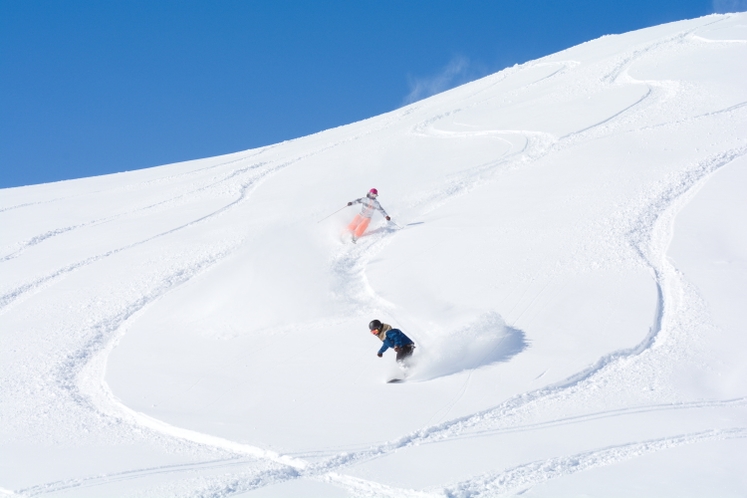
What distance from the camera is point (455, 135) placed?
2372 centimetres

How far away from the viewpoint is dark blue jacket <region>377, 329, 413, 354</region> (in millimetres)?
10070

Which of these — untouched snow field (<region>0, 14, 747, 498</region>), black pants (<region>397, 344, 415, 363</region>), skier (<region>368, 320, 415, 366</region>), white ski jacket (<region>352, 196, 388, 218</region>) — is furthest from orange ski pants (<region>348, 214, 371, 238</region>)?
black pants (<region>397, 344, 415, 363</region>)

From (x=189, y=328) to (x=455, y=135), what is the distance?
1355 cm

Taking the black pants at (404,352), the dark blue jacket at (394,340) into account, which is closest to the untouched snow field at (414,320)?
the black pants at (404,352)

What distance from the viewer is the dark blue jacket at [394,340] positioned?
33.0 ft

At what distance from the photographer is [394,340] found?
33.1ft

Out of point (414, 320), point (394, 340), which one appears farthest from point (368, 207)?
point (394, 340)

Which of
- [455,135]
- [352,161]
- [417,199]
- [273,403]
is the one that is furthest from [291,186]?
[273,403]

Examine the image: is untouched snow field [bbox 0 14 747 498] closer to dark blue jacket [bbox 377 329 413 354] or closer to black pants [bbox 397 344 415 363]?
black pants [bbox 397 344 415 363]

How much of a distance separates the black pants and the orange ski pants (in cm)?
625

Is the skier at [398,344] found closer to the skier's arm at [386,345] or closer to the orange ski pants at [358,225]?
the skier's arm at [386,345]

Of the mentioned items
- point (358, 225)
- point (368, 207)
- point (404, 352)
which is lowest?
point (404, 352)

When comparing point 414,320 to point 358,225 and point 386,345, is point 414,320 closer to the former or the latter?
point 386,345

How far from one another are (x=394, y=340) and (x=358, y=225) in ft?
21.2
